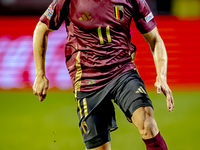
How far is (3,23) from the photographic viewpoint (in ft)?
27.9

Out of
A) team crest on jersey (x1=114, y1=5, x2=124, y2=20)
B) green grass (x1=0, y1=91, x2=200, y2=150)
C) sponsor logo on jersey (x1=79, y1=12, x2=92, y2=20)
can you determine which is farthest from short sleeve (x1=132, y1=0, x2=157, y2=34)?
green grass (x1=0, y1=91, x2=200, y2=150)

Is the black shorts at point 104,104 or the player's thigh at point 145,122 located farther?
the black shorts at point 104,104

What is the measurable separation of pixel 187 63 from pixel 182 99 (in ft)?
7.02

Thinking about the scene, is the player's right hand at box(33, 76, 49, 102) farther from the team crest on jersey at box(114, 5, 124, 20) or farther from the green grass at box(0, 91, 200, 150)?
the green grass at box(0, 91, 200, 150)

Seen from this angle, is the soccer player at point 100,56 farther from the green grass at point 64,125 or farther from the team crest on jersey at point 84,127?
the green grass at point 64,125

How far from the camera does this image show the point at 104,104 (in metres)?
2.60

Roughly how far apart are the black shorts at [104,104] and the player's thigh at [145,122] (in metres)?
0.11

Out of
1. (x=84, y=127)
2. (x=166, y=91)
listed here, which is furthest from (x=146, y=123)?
(x=84, y=127)

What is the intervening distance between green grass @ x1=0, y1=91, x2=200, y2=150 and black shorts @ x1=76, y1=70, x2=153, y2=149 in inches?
48.0

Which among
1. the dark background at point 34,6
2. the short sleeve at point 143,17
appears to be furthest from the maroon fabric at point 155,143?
the dark background at point 34,6

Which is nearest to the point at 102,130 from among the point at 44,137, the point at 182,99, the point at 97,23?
the point at 97,23

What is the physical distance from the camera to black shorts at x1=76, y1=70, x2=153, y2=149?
2439 millimetres

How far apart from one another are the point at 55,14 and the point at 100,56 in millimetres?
569

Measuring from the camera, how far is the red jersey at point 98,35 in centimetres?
257
